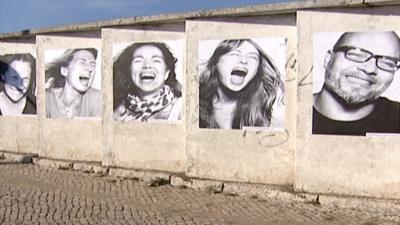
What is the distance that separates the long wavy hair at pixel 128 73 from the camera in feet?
35.8

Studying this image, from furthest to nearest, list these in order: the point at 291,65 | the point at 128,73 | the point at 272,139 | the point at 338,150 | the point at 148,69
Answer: the point at 128,73 < the point at 148,69 < the point at 272,139 < the point at 291,65 < the point at 338,150

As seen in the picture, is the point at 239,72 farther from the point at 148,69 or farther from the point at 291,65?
the point at 148,69

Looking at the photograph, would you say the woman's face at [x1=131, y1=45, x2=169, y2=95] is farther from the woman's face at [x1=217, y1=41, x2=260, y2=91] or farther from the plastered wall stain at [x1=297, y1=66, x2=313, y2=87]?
the plastered wall stain at [x1=297, y1=66, x2=313, y2=87]

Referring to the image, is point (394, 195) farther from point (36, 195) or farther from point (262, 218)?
point (36, 195)

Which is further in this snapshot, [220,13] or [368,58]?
[220,13]

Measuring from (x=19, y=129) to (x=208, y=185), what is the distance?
6653 millimetres

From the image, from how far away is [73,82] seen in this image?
41.8ft

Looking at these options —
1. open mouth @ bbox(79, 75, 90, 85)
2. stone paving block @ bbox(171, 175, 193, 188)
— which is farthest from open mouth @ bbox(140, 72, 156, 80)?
stone paving block @ bbox(171, 175, 193, 188)

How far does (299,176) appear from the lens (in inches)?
353

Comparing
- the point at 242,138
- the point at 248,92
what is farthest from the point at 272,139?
the point at 248,92

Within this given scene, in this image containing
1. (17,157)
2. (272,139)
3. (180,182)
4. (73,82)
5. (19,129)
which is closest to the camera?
(272,139)

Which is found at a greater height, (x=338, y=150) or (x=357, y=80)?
(x=357, y=80)

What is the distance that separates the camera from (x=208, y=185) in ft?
32.5

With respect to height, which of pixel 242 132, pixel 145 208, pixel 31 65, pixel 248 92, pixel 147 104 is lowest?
pixel 145 208
